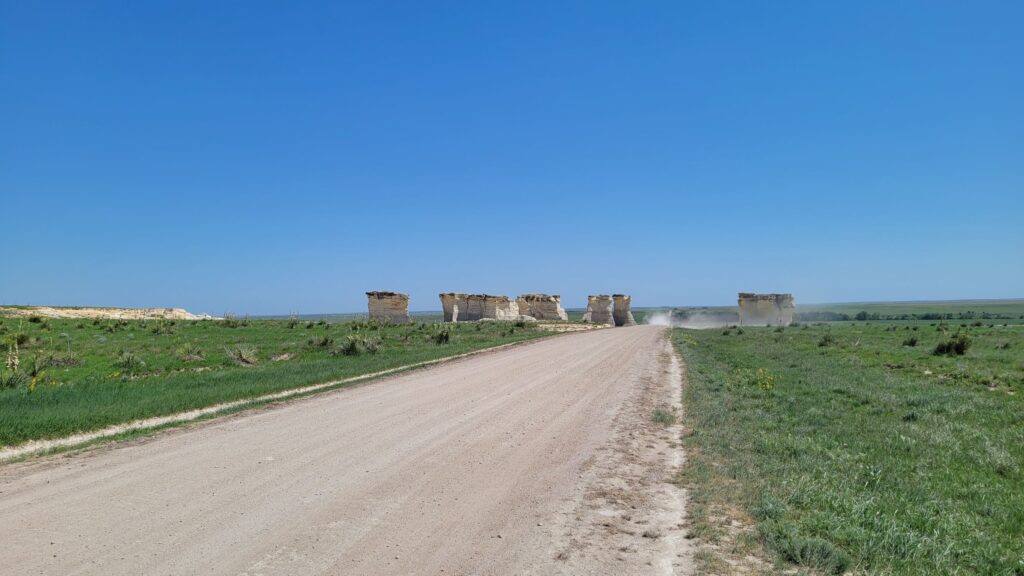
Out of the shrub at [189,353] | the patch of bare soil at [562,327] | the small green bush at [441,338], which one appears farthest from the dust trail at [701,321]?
the shrub at [189,353]

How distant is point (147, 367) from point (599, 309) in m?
59.7

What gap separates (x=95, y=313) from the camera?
46.8 metres

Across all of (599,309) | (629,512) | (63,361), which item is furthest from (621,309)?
(629,512)

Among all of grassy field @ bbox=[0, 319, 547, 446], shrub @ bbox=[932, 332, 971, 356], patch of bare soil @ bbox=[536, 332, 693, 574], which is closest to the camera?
patch of bare soil @ bbox=[536, 332, 693, 574]

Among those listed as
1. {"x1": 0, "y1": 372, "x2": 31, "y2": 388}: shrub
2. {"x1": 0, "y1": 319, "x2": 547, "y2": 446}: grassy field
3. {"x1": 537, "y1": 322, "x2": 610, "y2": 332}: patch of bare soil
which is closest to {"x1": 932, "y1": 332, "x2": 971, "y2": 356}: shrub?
{"x1": 0, "y1": 319, "x2": 547, "y2": 446}: grassy field

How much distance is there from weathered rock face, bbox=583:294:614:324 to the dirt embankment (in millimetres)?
45268

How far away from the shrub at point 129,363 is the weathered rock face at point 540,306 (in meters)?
52.9

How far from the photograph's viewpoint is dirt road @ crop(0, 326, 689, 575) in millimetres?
4668

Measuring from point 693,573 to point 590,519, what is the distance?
1.40 m

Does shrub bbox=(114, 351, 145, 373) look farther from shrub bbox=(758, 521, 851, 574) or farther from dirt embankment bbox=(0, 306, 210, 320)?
dirt embankment bbox=(0, 306, 210, 320)

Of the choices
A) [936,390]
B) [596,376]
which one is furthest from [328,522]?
[936,390]

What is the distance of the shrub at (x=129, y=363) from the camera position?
1821 centimetres

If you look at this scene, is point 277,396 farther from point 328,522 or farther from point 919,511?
point 919,511

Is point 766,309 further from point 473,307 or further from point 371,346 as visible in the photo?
point 371,346
